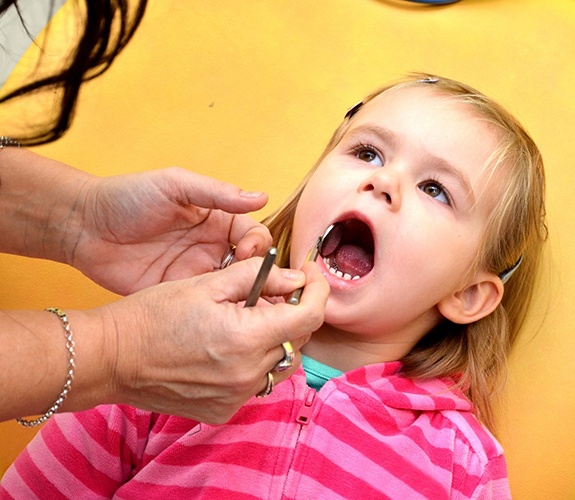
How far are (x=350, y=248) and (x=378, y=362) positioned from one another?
0.72 ft

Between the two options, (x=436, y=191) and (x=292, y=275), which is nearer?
(x=292, y=275)

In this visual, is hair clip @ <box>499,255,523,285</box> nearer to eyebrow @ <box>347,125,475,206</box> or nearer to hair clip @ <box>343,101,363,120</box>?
eyebrow @ <box>347,125,475,206</box>

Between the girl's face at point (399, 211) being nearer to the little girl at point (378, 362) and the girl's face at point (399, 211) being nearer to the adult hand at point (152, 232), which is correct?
the little girl at point (378, 362)

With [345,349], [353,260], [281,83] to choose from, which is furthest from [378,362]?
[281,83]

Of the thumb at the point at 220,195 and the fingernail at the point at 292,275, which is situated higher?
the thumb at the point at 220,195

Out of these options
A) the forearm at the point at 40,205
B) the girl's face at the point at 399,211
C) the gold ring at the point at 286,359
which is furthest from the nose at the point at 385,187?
the forearm at the point at 40,205

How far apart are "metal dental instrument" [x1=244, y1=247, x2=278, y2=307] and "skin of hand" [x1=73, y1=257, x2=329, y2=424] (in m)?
0.02

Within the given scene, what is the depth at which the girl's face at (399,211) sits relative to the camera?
1290 millimetres

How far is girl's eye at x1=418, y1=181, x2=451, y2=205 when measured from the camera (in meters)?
1.35

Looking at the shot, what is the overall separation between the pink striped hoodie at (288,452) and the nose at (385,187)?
12.0 inches

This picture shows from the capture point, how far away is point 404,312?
135 centimetres

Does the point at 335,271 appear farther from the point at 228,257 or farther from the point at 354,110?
the point at 354,110

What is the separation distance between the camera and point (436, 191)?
4.45 ft

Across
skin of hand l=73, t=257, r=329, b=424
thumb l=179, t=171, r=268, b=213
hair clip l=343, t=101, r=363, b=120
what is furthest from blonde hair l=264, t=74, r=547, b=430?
skin of hand l=73, t=257, r=329, b=424
